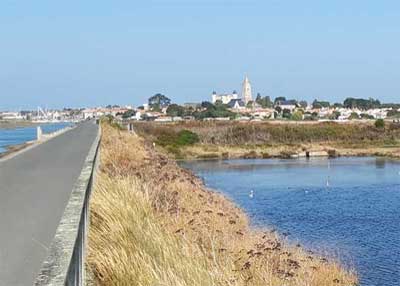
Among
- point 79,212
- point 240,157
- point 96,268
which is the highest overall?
point 79,212

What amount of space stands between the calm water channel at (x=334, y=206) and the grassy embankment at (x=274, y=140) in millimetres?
19678

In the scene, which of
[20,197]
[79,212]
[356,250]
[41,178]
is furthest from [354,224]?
[79,212]

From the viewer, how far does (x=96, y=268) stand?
7.60 m

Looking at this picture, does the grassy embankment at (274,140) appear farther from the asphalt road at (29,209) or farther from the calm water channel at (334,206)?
the asphalt road at (29,209)

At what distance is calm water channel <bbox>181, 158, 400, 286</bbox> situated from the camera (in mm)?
20125

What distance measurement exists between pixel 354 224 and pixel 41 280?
924 inches

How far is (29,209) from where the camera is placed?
1304 cm

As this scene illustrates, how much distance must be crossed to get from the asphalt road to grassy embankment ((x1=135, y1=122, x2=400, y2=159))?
53.1 m

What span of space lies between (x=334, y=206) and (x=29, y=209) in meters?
21.0

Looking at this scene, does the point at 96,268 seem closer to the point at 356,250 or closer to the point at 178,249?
the point at 178,249

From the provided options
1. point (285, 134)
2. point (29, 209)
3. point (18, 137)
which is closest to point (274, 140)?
point (285, 134)

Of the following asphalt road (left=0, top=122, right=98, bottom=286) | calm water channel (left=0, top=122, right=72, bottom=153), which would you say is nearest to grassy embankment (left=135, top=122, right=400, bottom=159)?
calm water channel (left=0, top=122, right=72, bottom=153)

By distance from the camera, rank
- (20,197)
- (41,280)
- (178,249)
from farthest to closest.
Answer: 1. (20,197)
2. (178,249)
3. (41,280)

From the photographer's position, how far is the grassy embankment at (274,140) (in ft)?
264
